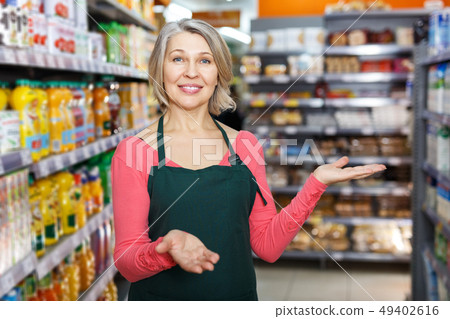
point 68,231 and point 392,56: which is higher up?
point 392,56

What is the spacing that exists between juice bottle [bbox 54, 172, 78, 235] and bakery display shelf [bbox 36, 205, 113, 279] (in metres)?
0.03

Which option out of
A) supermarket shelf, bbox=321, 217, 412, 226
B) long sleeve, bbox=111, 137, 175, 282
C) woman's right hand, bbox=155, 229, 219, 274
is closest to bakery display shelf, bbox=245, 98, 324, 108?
A: supermarket shelf, bbox=321, 217, 412, 226

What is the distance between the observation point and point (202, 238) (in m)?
0.75

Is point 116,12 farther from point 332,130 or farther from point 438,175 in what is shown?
point 332,130

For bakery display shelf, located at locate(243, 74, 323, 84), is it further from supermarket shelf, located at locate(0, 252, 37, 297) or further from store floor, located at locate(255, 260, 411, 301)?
supermarket shelf, located at locate(0, 252, 37, 297)

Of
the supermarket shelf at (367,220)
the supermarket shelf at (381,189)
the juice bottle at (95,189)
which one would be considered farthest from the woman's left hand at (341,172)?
the supermarket shelf at (367,220)

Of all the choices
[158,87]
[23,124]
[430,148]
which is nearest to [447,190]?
[430,148]

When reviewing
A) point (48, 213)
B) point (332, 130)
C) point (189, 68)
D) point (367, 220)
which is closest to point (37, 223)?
point (48, 213)

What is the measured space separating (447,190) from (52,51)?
1877 millimetres

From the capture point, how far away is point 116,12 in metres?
1.97

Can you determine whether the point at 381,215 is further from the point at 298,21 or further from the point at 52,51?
the point at 52,51

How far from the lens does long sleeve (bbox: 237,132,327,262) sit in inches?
29.6

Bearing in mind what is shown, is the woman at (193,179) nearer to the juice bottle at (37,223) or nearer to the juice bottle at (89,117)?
the juice bottle at (37,223)

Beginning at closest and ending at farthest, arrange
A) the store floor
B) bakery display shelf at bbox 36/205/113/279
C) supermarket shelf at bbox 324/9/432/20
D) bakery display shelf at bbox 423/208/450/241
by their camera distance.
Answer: bakery display shelf at bbox 36/205/113/279 < bakery display shelf at bbox 423/208/450/241 < the store floor < supermarket shelf at bbox 324/9/432/20
